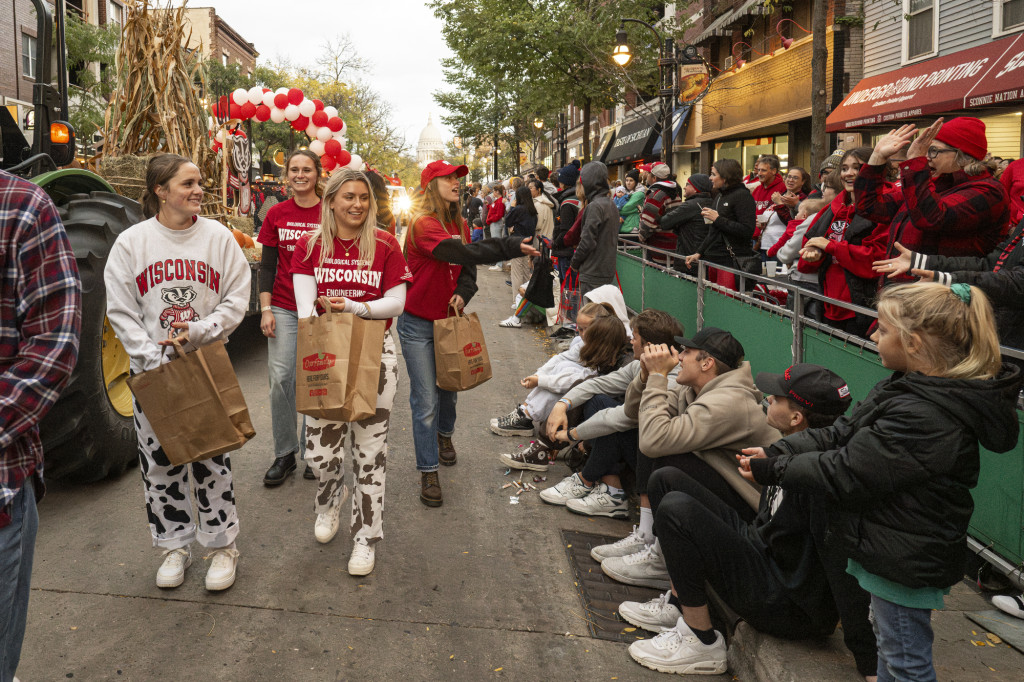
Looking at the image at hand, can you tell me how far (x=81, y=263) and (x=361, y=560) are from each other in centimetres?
227

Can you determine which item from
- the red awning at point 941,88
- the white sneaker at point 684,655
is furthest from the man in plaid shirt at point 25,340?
the red awning at point 941,88

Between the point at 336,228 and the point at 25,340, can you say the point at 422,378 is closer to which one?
the point at 336,228

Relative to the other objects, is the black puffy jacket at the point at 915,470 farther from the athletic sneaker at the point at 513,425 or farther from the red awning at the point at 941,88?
the red awning at the point at 941,88

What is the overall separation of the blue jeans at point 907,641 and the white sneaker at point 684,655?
2.93 ft

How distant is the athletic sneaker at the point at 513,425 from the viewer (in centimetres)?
688

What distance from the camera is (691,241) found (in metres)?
8.89

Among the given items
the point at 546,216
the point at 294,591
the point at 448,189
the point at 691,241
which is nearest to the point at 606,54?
the point at 546,216

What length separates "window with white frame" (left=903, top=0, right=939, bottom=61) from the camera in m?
15.5

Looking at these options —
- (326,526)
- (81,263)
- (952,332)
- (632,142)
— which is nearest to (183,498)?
(326,526)

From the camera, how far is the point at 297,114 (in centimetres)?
1270

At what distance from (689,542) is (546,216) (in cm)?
1033

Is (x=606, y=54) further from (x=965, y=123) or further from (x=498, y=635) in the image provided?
(x=498, y=635)

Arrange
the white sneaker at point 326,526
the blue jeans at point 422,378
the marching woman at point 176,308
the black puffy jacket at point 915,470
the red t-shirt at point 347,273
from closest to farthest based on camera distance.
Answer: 1. the black puffy jacket at point 915,470
2. the marching woman at point 176,308
3. the red t-shirt at point 347,273
4. the white sneaker at point 326,526
5. the blue jeans at point 422,378

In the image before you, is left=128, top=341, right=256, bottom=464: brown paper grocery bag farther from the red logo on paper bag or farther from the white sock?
the white sock
